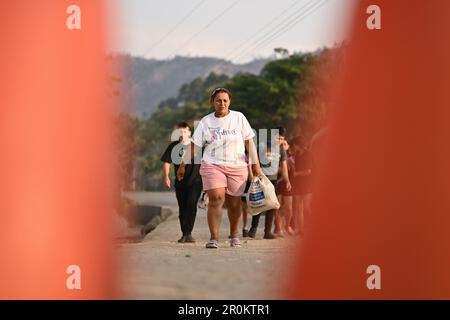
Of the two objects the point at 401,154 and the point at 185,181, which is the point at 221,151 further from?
the point at 401,154

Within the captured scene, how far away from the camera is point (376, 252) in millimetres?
6281

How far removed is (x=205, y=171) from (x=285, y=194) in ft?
7.31

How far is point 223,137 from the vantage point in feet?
23.4

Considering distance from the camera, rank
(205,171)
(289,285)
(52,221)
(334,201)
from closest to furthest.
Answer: (289,285)
(52,221)
(334,201)
(205,171)

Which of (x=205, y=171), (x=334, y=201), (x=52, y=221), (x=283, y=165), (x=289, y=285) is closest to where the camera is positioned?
(x=289, y=285)

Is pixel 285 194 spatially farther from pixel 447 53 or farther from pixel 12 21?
pixel 12 21

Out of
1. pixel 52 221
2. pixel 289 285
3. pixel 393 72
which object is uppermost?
pixel 393 72

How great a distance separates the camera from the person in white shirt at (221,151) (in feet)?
23.4

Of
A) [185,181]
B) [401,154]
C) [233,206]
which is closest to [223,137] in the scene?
[233,206]

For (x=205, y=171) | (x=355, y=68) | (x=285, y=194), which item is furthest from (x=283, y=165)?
(x=355, y=68)

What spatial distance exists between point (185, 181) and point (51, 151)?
7.64 feet

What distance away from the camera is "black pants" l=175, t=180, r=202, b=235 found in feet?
27.3

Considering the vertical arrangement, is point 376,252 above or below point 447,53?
below

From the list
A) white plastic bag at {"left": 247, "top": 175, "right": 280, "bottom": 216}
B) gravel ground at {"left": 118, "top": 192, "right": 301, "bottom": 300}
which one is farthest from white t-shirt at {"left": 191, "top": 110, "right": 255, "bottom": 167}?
gravel ground at {"left": 118, "top": 192, "right": 301, "bottom": 300}
